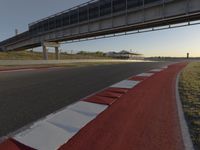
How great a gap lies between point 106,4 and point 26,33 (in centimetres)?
2739

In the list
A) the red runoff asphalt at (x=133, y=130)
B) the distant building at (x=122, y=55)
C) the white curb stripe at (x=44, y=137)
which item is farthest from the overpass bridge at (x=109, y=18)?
the distant building at (x=122, y=55)

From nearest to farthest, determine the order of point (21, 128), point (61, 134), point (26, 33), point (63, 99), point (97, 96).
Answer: point (61, 134), point (21, 128), point (63, 99), point (97, 96), point (26, 33)

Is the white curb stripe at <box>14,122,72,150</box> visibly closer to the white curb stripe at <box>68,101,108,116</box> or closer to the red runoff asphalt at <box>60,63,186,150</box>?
the red runoff asphalt at <box>60,63,186,150</box>

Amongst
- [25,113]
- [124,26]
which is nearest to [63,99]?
[25,113]

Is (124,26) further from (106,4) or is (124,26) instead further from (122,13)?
(106,4)

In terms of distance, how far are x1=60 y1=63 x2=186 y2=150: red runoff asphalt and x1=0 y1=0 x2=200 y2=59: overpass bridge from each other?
770 inches

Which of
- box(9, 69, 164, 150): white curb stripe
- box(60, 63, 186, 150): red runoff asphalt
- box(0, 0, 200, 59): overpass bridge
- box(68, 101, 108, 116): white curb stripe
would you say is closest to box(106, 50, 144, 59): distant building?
box(0, 0, 200, 59): overpass bridge

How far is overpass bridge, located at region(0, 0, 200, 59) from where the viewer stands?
72.2ft

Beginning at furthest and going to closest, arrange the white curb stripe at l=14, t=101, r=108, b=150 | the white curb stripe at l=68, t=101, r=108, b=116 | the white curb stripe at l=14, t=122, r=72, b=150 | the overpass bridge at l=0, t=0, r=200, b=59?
the overpass bridge at l=0, t=0, r=200, b=59 → the white curb stripe at l=68, t=101, r=108, b=116 → the white curb stripe at l=14, t=101, r=108, b=150 → the white curb stripe at l=14, t=122, r=72, b=150

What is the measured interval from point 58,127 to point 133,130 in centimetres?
149

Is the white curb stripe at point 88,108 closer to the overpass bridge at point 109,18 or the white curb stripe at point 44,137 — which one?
the white curb stripe at point 44,137

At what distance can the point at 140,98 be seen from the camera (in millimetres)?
6152

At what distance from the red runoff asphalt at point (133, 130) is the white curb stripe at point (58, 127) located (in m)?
0.18

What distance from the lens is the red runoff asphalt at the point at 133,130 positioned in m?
2.91
